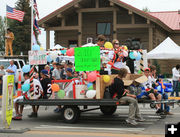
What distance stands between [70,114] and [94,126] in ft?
3.06

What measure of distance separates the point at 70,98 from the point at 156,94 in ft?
8.53

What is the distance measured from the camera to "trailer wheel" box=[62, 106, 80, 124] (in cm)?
977

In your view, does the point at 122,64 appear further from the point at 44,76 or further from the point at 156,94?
the point at 44,76

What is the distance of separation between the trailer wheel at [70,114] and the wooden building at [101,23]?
14.4 meters

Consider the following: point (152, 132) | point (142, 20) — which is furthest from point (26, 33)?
point (152, 132)

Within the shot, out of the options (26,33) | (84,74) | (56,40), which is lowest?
(84,74)

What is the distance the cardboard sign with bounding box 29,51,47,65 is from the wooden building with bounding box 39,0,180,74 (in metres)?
13.7

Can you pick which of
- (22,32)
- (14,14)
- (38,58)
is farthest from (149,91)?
(22,32)

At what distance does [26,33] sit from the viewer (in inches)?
2327

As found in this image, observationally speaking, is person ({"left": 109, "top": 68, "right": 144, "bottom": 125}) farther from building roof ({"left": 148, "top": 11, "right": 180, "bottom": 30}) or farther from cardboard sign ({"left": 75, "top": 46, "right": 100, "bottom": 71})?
building roof ({"left": 148, "top": 11, "right": 180, "bottom": 30})

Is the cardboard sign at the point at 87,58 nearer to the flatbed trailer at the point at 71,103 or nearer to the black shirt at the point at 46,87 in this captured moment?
the flatbed trailer at the point at 71,103

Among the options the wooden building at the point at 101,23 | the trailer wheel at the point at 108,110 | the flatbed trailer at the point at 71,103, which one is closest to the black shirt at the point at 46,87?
the flatbed trailer at the point at 71,103


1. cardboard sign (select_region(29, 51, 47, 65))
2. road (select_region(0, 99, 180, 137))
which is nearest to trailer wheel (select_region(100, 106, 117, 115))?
road (select_region(0, 99, 180, 137))

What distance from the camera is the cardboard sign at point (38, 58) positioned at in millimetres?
10422
